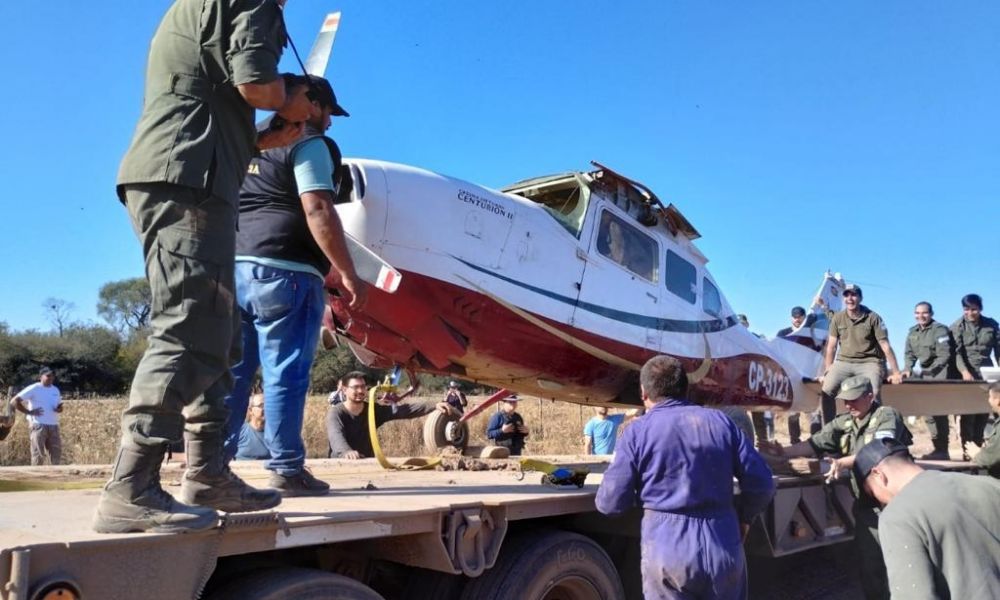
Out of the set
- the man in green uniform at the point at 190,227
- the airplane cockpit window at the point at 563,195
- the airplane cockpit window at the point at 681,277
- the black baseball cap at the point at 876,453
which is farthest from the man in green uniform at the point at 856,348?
the man in green uniform at the point at 190,227

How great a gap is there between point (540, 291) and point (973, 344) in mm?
7252

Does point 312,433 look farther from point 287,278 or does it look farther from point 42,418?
point 287,278

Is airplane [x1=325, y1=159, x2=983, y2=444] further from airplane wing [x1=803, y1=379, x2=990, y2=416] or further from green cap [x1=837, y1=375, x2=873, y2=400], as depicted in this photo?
green cap [x1=837, y1=375, x2=873, y2=400]

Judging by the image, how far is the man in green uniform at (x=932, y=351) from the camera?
9.22m

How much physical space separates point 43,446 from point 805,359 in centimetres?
1169

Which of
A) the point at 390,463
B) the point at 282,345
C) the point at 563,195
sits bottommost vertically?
the point at 390,463

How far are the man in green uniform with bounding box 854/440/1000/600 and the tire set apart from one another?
1.78m

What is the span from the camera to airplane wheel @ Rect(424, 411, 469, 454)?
6699 millimetres

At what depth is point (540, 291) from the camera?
546cm

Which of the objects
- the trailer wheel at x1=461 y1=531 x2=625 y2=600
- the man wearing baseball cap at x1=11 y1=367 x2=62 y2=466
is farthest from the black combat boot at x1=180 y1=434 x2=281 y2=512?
the man wearing baseball cap at x1=11 y1=367 x2=62 y2=466

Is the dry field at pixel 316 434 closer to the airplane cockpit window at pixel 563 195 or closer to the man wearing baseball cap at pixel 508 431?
the man wearing baseball cap at pixel 508 431

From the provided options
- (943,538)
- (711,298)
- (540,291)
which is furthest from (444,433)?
(943,538)

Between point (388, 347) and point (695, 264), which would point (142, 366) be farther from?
point (695, 264)

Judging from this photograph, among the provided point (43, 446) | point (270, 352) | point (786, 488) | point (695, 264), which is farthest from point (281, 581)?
point (43, 446)
